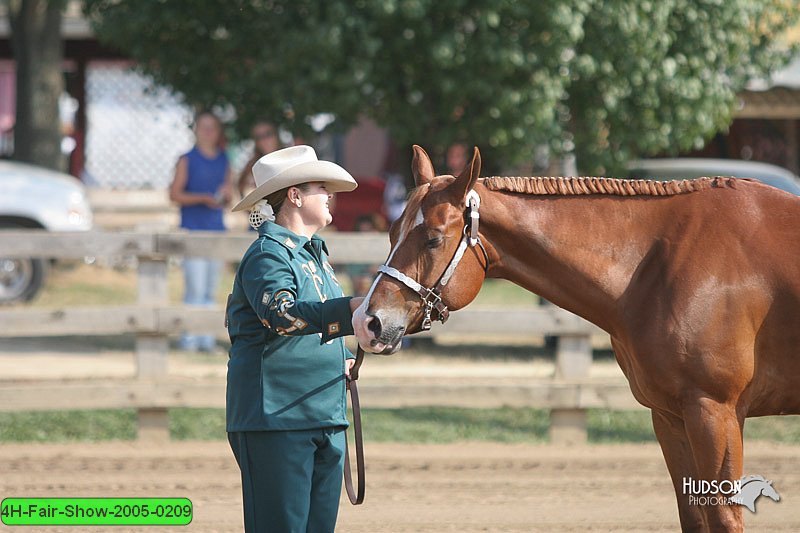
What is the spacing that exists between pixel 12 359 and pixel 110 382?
3.38 metres

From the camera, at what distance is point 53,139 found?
1641 centimetres

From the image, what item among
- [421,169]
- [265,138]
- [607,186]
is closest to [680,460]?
[607,186]

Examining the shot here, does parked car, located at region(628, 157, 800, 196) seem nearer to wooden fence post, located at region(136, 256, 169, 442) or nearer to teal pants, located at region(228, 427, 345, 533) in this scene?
wooden fence post, located at region(136, 256, 169, 442)

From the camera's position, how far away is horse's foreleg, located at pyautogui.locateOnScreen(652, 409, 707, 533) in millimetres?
4125

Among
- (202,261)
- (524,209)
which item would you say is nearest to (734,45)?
(202,261)

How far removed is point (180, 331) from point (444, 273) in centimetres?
395

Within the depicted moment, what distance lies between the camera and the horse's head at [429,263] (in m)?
3.70

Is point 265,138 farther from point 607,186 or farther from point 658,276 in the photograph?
point 658,276

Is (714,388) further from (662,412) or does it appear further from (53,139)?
(53,139)

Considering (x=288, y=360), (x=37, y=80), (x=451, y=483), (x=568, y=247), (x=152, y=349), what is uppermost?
(x=37, y=80)

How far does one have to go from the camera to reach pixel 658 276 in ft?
13.2

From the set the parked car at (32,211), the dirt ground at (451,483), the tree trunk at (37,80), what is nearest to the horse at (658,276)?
the dirt ground at (451,483)

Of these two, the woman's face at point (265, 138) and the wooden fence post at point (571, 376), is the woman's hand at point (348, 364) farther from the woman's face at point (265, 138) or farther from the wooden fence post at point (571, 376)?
the woman's face at point (265, 138)

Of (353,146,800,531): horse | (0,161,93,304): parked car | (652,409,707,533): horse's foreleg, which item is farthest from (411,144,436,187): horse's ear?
(0,161,93,304): parked car
